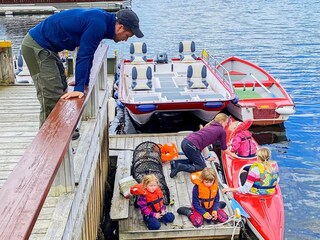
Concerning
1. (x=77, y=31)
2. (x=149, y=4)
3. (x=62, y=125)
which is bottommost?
(x=149, y=4)

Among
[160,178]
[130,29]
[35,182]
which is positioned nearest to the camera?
[35,182]

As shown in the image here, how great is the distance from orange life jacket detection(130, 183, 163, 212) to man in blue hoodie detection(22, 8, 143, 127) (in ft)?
7.27

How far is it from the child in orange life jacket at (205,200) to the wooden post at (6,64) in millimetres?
3898

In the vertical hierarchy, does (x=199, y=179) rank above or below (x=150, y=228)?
above

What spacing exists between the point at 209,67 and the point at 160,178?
8991 millimetres

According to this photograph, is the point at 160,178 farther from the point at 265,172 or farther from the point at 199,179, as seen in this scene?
the point at 265,172

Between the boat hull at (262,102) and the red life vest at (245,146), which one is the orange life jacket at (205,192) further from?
the boat hull at (262,102)

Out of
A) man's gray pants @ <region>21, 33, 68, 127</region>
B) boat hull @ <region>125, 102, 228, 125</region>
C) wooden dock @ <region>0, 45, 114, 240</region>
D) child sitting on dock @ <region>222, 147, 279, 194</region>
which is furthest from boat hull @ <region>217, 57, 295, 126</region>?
man's gray pants @ <region>21, 33, 68, 127</region>

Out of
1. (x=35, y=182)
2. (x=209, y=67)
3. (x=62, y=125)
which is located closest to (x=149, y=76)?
(x=209, y=67)

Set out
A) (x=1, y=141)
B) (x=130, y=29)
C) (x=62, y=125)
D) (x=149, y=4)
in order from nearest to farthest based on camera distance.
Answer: (x=62, y=125), (x=130, y=29), (x=1, y=141), (x=149, y=4)

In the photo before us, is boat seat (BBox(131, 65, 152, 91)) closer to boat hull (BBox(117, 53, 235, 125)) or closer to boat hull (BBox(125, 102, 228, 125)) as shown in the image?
boat hull (BBox(117, 53, 235, 125))

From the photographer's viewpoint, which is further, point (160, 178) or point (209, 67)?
point (209, 67)

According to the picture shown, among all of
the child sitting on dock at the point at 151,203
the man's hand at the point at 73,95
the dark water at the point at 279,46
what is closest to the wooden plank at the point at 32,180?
the man's hand at the point at 73,95

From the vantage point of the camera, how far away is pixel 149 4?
51.0 m
